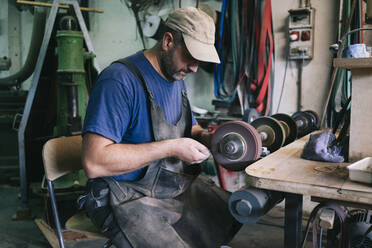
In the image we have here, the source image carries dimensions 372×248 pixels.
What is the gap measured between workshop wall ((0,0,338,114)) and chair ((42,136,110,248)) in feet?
6.92

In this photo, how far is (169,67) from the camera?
1.59m

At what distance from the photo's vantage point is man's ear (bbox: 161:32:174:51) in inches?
61.1

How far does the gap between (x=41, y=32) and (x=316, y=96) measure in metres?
2.69

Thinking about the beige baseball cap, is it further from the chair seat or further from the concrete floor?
the concrete floor

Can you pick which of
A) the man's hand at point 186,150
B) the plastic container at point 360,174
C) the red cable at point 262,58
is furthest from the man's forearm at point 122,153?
the red cable at point 262,58

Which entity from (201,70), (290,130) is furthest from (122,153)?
(201,70)

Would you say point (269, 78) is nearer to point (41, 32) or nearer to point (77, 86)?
point (77, 86)

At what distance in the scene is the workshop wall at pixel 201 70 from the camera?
119 inches

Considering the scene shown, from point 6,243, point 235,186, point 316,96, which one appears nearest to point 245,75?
point 316,96

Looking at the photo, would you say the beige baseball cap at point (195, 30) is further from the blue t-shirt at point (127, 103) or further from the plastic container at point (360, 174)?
the plastic container at point (360, 174)

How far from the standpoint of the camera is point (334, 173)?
1.17 metres

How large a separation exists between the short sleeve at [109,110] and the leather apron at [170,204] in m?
0.13

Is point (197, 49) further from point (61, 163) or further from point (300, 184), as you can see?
point (61, 163)

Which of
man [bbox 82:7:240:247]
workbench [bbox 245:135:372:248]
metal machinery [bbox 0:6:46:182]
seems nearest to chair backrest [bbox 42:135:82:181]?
man [bbox 82:7:240:247]
